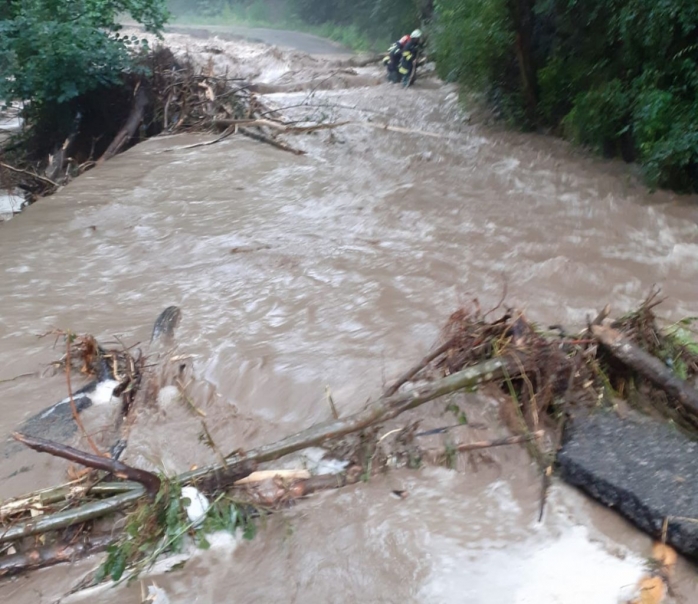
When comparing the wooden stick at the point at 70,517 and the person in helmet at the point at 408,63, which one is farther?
the person in helmet at the point at 408,63

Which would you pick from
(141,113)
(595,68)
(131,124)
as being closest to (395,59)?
(141,113)

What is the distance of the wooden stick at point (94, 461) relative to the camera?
2.43m

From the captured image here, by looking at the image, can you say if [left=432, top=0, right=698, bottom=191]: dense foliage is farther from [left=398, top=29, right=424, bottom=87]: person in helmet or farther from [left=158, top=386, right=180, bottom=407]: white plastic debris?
[left=158, top=386, right=180, bottom=407]: white plastic debris

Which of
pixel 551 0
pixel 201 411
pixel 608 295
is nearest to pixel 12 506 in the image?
pixel 201 411

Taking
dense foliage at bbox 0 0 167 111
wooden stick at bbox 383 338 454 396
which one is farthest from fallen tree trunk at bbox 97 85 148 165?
wooden stick at bbox 383 338 454 396

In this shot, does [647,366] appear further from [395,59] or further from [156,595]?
[395,59]

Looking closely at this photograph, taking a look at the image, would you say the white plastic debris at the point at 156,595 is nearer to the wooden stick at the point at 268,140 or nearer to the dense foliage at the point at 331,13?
the wooden stick at the point at 268,140

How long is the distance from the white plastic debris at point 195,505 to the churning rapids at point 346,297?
0.46 feet

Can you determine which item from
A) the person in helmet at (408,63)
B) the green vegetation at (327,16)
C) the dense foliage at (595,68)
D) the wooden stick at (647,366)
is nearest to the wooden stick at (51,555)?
the wooden stick at (647,366)

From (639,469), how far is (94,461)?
91.5 inches

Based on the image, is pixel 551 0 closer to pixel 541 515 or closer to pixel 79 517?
pixel 541 515

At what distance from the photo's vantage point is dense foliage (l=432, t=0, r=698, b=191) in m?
6.65

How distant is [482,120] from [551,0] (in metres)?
2.40

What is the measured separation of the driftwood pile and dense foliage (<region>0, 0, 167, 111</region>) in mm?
8664
